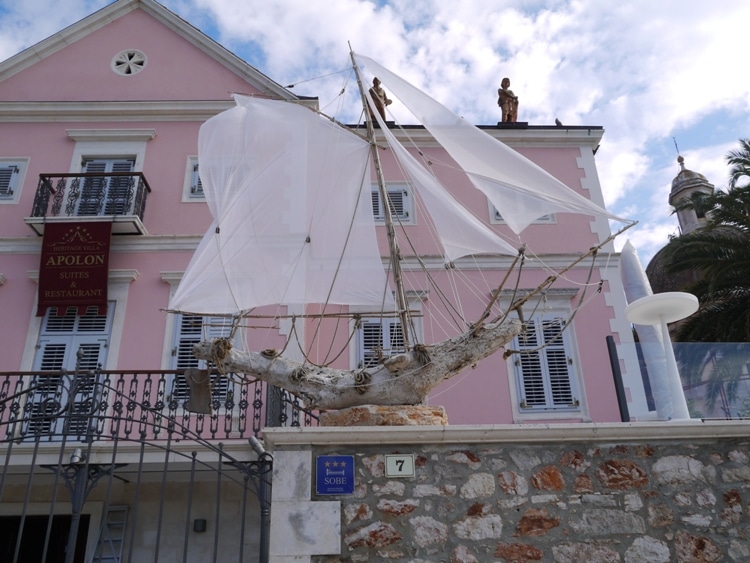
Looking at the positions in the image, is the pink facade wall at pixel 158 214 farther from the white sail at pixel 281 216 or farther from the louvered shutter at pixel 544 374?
the white sail at pixel 281 216

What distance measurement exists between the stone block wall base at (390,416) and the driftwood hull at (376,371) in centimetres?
18

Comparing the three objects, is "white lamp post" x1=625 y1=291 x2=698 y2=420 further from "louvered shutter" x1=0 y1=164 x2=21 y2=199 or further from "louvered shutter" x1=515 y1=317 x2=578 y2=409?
"louvered shutter" x1=0 y1=164 x2=21 y2=199

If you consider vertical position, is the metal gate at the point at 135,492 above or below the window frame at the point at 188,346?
below

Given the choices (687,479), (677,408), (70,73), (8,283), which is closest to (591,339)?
(677,408)

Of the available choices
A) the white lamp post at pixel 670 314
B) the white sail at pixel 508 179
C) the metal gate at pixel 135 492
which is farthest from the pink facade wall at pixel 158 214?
the white lamp post at pixel 670 314

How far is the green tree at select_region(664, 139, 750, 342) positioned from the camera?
44.9 feet

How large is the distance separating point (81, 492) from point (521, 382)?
21.8 ft

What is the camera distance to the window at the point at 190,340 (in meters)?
9.90

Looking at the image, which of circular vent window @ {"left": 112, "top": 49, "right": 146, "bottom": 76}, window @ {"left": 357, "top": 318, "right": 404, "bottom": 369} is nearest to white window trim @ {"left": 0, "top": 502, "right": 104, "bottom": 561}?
window @ {"left": 357, "top": 318, "right": 404, "bottom": 369}

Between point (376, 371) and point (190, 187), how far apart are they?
23.2 feet

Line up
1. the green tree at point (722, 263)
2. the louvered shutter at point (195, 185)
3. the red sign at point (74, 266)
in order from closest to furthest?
the red sign at point (74, 266) → the louvered shutter at point (195, 185) → the green tree at point (722, 263)

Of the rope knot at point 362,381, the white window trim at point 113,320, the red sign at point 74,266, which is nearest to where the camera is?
the rope knot at point 362,381

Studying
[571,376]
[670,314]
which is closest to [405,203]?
[571,376]

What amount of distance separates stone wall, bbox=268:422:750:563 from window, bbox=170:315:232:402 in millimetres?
5189
